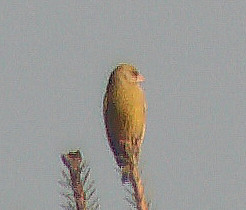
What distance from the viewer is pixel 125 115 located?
0.81 metres

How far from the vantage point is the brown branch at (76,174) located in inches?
33.5

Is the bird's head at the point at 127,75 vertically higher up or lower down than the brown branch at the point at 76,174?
higher up

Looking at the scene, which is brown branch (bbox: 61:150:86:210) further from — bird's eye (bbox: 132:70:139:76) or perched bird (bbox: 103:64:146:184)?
bird's eye (bbox: 132:70:139:76)

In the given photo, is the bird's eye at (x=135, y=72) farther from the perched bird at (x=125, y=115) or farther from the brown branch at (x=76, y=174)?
the brown branch at (x=76, y=174)

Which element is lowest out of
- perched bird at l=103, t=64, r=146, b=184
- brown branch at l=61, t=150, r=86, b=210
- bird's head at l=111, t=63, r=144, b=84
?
brown branch at l=61, t=150, r=86, b=210

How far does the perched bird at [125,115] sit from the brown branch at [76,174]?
0.07m

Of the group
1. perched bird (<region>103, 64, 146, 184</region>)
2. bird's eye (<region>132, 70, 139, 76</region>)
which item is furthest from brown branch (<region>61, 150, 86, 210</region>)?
bird's eye (<region>132, 70, 139, 76</region>)

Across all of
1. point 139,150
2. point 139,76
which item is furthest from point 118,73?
point 139,150

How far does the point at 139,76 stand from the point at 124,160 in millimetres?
165

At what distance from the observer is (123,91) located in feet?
2.66

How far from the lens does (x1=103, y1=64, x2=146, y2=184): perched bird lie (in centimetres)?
81

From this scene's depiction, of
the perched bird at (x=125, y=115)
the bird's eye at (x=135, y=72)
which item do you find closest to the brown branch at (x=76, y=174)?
the perched bird at (x=125, y=115)

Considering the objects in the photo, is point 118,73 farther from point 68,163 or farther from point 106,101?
point 68,163

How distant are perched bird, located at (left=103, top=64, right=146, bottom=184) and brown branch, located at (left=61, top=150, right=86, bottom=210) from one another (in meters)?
0.07
